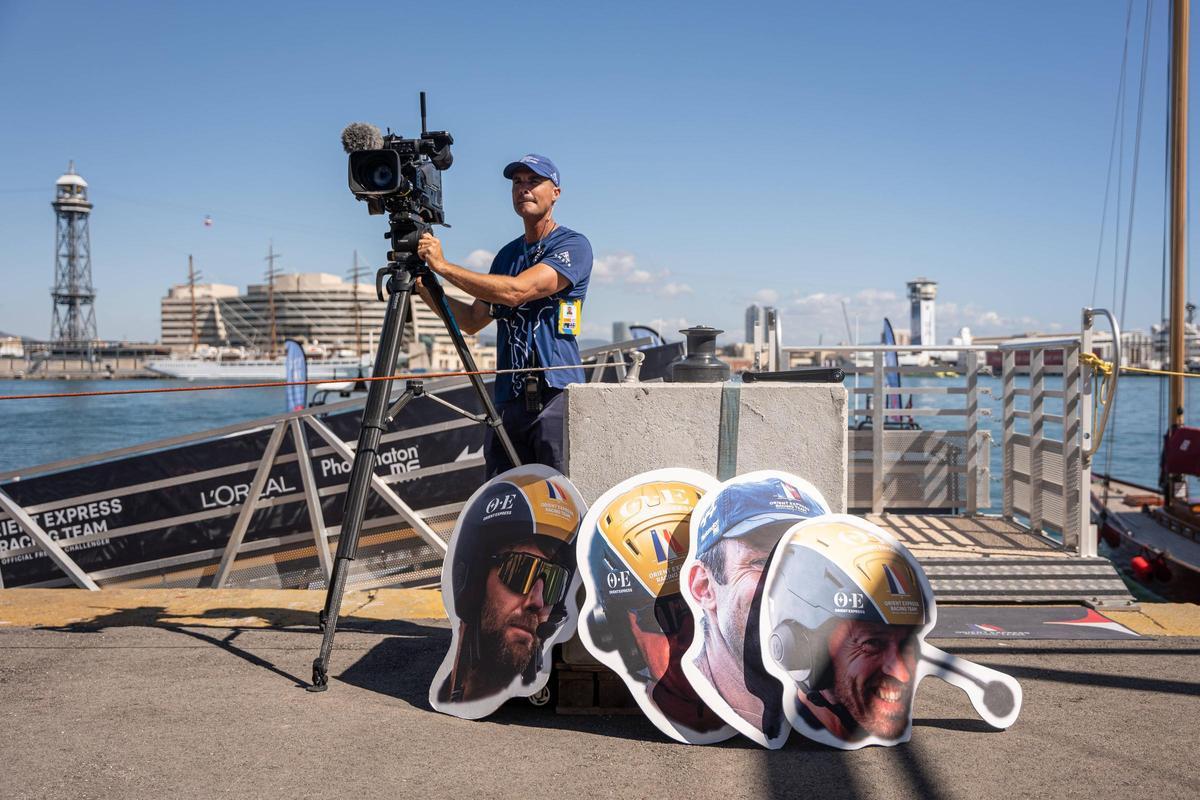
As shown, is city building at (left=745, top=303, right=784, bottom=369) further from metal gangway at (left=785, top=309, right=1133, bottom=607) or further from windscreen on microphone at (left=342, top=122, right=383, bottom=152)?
windscreen on microphone at (left=342, top=122, right=383, bottom=152)

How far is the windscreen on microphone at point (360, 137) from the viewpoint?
325cm

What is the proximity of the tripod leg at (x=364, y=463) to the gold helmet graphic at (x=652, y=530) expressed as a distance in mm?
914

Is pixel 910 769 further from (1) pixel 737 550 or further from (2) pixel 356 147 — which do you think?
(2) pixel 356 147

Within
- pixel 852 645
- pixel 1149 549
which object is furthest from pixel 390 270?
pixel 1149 549

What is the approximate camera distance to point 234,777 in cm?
239

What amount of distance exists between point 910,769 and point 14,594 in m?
4.60

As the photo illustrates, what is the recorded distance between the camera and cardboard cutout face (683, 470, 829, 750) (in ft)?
8.75

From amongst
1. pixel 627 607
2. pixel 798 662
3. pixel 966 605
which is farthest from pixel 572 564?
pixel 966 605

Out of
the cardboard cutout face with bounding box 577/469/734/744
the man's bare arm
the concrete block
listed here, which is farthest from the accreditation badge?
the cardboard cutout face with bounding box 577/469/734/744

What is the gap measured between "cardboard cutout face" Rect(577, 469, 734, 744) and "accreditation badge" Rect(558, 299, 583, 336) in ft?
2.41

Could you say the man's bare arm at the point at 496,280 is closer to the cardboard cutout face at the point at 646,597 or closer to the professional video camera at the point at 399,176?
the professional video camera at the point at 399,176

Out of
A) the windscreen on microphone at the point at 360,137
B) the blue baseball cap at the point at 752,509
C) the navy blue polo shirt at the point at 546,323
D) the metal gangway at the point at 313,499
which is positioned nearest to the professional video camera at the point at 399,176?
the windscreen on microphone at the point at 360,137

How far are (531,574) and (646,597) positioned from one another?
0.43 meters

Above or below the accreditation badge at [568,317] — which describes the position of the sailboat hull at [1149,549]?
below
